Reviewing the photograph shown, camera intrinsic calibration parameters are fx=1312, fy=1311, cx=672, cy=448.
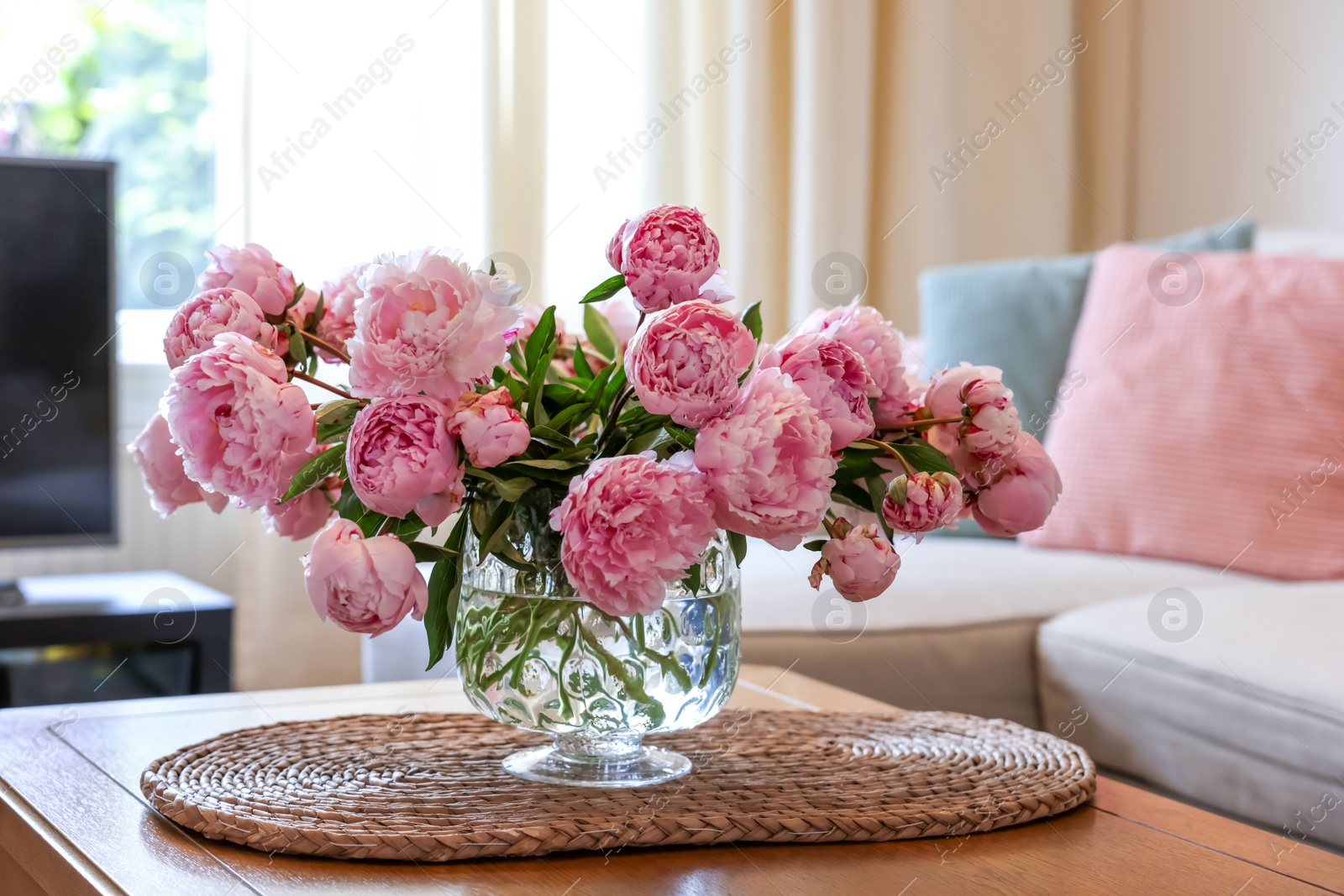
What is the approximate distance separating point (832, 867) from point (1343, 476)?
4.28 ft

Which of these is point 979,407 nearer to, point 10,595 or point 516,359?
point 516,359

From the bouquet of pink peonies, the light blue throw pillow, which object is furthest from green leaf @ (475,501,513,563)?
the light blue throw pillow

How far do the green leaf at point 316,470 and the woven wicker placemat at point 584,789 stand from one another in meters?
0.18

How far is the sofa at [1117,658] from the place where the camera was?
1177mm

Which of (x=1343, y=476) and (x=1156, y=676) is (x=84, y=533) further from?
(x=1343, y=476)

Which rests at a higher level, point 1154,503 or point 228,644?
point 1154,503

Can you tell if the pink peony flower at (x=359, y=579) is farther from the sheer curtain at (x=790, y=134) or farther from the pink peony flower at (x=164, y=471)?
the sheer curtain at (x=790, y=134)

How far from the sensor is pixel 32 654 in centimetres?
185

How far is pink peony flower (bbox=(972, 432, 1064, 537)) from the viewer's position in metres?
0.71

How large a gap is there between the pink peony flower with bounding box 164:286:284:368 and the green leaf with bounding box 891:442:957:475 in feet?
1.14

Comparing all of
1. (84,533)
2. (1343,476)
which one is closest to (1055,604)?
(1343,476)

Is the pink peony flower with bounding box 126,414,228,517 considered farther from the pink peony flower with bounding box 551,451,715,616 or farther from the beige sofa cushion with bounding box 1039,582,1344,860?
the beige sofa cushion with bounding box 1039,582,1344,860

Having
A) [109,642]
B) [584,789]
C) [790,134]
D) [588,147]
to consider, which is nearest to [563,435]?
[584,789]

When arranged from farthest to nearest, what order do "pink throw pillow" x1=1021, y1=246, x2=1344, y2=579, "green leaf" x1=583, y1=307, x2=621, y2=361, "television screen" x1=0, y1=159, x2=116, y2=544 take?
"television screen" x1=0, y1=159, x2=116, y2=544 → "pink throw pillow" x1=1021, y1=246, x2=1344, y2=579 → "green leaf" x1=583, y1=307, x2=621, y2=361
